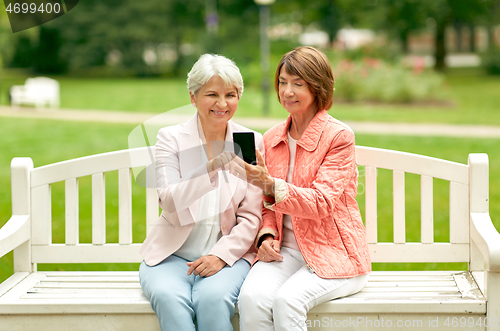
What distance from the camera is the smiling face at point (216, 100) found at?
276 centimetres

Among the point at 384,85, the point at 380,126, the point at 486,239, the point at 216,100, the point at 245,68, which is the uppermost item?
the point at 245,68

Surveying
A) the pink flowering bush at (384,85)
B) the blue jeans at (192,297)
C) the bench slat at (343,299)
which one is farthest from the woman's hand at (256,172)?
the pink flowering bush at (384,85)

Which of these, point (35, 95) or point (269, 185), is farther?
point (35, 95)

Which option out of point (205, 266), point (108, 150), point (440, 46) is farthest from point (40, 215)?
point (440, 46)

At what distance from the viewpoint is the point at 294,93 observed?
2840 millimetres

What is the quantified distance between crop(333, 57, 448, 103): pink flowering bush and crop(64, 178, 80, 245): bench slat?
562 inches

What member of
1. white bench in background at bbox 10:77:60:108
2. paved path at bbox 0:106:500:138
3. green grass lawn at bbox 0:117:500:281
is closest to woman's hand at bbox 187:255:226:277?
green grass lawn at bbox 0:117:500:281

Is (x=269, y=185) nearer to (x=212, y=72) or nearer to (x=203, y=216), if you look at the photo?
(x=203, y=216)

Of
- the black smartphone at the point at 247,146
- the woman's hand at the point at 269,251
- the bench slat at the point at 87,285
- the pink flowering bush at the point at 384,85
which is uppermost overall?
the pink flowering bush at the point at 384,85

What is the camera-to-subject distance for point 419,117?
14.0 meters

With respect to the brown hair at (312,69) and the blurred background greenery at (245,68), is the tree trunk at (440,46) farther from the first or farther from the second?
the brown hair at (312,69)

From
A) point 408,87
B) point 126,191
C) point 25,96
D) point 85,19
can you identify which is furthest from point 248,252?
point 85,19

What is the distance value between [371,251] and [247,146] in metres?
1.12

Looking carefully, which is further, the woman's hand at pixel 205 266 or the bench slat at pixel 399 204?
the bench slat at pixel 399 204
